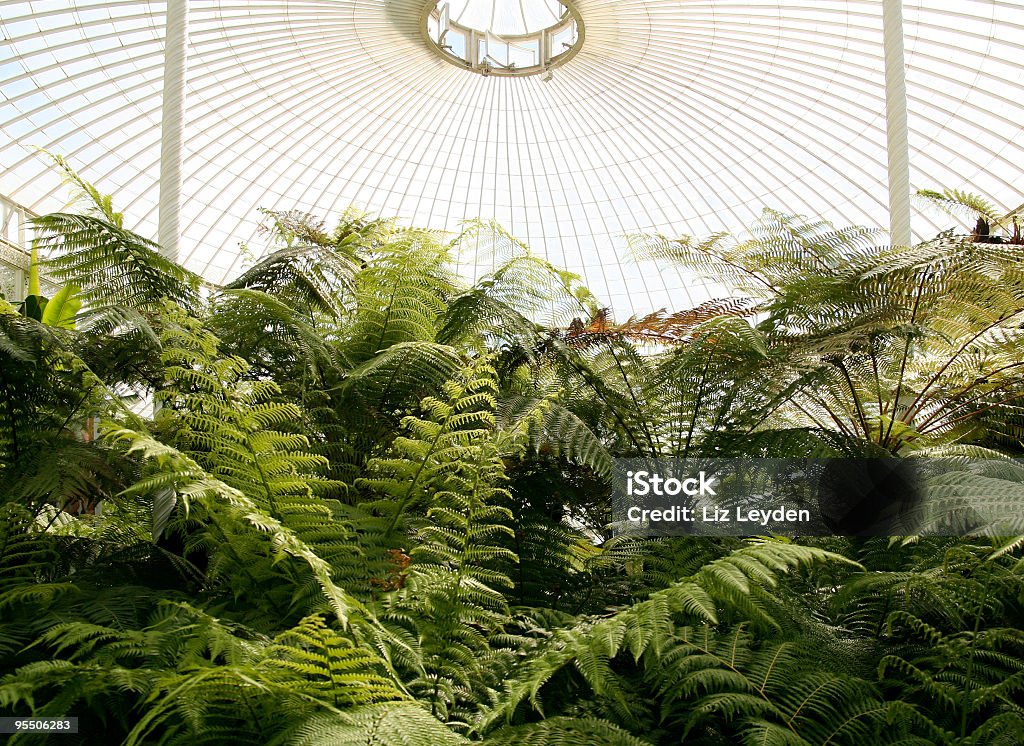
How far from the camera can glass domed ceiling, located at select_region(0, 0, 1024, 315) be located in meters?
14.9

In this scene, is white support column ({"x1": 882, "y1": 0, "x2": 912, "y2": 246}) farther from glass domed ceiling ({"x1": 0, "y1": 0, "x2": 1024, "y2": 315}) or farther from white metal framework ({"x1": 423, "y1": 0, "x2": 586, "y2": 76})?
white metal framework ({"x1": 423, "y1": 0, "x2": 586, "y2": 76})

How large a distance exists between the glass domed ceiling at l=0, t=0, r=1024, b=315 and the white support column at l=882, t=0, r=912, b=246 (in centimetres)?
774

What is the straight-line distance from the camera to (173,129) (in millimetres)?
5383

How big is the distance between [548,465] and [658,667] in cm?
162

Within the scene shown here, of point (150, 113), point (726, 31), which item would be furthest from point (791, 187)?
point (150, 113)

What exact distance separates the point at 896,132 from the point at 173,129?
541 centimetres

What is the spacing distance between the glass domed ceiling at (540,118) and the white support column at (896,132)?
774cm

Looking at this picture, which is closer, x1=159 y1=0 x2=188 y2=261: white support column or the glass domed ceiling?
x1=159 y1=0 x2=188 y2=261: white support column

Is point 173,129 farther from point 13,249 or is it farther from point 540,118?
point 540,118

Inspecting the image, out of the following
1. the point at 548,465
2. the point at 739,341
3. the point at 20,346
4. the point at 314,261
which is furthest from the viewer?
the point at 314,261

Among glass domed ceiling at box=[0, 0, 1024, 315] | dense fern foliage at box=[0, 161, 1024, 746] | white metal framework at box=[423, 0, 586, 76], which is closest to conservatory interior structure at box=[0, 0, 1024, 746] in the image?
dense fern foliage at box=[0, 161, 1024, 746]

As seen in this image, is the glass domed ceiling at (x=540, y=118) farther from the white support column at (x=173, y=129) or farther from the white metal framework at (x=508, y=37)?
the white support column at (x=173, y=129)

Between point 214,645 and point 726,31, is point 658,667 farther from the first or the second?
point 726,31

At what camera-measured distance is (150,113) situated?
55.2ft
